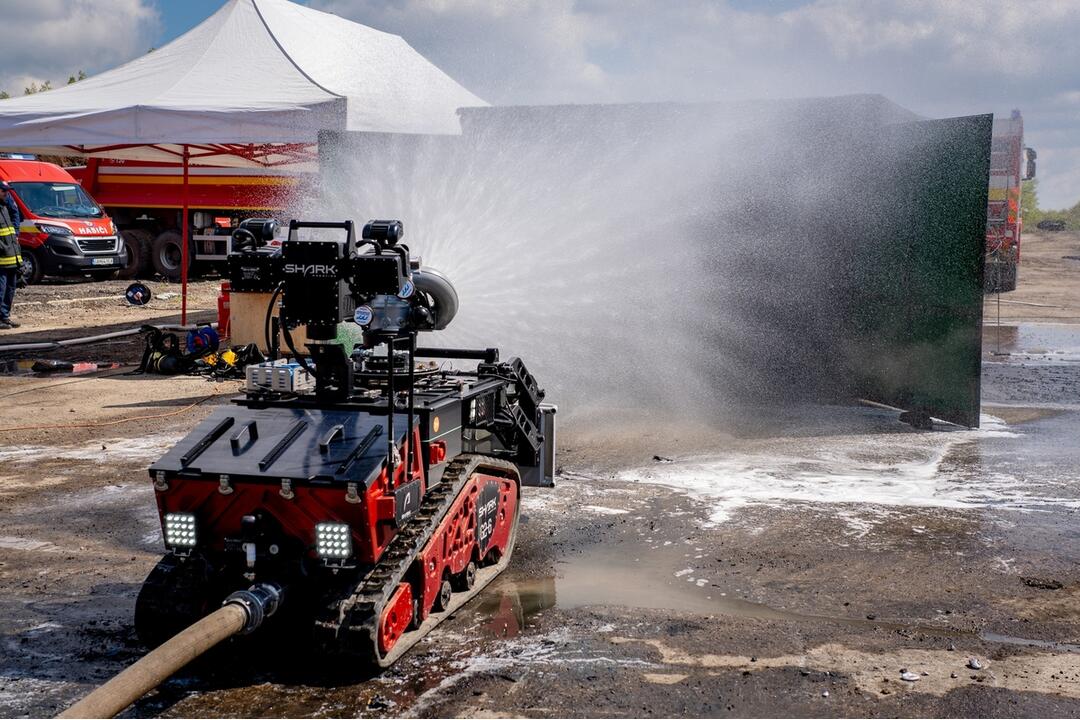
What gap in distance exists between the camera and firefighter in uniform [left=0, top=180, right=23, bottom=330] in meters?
17.7

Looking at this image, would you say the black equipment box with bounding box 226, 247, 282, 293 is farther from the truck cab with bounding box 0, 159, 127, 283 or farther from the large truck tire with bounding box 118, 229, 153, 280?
the large truck tire with bounding box 118, 229, 153, 280

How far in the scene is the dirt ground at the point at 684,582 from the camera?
540cm

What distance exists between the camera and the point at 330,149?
618 inches

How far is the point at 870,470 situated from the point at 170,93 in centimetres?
1059

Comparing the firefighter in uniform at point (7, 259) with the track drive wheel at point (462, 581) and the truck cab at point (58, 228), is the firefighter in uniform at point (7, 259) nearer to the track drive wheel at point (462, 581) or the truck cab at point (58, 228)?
the truck cab at point (58, 228)

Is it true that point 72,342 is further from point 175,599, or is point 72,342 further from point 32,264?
point 175,599

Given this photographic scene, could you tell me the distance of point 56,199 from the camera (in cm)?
2486

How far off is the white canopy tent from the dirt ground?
13.6 ft

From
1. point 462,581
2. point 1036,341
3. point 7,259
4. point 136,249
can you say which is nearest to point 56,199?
point 136,249

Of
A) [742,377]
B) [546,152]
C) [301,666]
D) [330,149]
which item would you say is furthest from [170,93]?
[301,666]

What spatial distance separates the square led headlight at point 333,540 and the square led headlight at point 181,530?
0.74 metres

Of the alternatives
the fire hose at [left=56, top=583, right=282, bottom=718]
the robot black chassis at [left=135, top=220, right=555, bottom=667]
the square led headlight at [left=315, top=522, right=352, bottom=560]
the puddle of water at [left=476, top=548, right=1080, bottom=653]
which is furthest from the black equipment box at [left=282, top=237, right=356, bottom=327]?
the puddle of water at [left=476, top=548, right=1080, bottom=653]

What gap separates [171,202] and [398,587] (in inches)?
885

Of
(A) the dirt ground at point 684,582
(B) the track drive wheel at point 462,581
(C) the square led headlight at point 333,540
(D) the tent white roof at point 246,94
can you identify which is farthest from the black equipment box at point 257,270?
(D) the tent white roof at point 246,94
